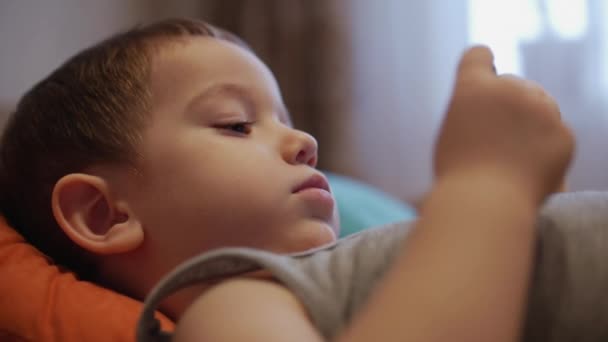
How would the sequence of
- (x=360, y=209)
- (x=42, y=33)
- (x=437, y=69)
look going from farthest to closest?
(x=437, y=69), (x=42, y=33), (x=360, y=209)

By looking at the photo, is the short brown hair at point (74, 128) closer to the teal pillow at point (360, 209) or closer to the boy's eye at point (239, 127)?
the boy's eye at point (239, 127)

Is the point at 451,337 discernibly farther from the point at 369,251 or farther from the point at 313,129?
the point at 313,129

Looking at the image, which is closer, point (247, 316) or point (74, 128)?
point (247, 316)

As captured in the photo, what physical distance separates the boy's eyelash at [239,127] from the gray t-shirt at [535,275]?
27 cm

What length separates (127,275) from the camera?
2.56 ft

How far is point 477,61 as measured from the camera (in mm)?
512

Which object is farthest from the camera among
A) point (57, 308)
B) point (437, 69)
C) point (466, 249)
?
point (437, 69)

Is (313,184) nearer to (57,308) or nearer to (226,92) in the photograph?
(226,92)

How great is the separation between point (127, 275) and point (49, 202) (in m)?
0.15

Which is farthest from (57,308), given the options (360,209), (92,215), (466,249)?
(360,209)

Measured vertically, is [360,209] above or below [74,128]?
below

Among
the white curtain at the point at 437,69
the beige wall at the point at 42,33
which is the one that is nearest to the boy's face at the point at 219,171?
the beige wall at the point at 42,33

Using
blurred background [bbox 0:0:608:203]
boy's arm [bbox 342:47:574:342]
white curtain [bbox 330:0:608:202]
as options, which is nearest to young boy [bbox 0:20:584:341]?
boy's arm [bbox 342:47:574:342]

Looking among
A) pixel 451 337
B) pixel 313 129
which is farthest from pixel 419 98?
pixel 451 337
